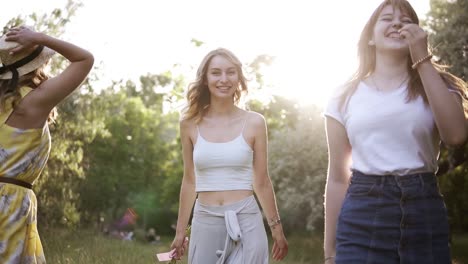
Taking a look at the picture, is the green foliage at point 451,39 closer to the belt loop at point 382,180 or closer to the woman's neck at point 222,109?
the woman's neck at point 222,109

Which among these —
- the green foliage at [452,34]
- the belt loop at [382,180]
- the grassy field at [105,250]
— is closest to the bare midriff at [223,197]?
the belt loop at [382,180]

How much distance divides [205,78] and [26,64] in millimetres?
2241

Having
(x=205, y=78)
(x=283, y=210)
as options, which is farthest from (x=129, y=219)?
(x=205, y=78)

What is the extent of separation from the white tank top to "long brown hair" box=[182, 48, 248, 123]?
41cm

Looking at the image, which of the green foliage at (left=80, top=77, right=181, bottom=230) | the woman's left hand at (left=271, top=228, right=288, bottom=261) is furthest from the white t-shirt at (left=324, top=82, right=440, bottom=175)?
the green foliage at (left=80, top=77, right=181, bottom=230)

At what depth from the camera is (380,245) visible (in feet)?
12.3

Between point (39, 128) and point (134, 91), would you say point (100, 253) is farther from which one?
point (134, 91)

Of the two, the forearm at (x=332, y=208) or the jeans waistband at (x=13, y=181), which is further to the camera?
the jeans waistband at (x=13, y=181)

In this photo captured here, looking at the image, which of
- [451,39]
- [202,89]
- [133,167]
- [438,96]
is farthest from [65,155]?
[133,167]

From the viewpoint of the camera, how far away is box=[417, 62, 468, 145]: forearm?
3.63 metres

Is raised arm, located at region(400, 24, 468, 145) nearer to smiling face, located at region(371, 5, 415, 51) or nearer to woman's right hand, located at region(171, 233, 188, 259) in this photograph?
smiling face, located at region(371, 5, 415, 51)

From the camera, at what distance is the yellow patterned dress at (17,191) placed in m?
4.52

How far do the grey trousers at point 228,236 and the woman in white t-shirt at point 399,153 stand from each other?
2.04 m

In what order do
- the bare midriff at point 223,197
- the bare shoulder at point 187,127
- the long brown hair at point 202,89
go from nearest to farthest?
1. the bare midriff at point 223,197
2. the bare shoulder at point 187,127
3. the long brown hair at point 202,89
